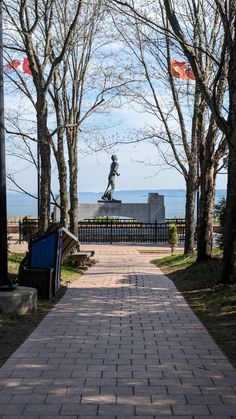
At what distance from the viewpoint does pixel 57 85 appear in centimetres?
1730

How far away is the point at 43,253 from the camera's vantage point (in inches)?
401

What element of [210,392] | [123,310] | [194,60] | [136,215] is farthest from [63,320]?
[136,215]

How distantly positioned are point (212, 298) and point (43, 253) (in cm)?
316

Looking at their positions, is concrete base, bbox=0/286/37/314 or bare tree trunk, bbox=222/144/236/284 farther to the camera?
bare tree trunk, bbox=222/144/236/284

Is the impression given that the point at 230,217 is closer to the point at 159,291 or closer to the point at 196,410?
the point at 159,291

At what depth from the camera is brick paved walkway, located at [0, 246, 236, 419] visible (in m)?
4.19

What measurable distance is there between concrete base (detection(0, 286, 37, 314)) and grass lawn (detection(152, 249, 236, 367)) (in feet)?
8.28

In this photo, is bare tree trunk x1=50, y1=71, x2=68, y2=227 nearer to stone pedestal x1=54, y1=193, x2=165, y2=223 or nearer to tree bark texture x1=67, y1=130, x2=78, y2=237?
tree bark texture x1=67, y1=130, x2=78, y2=237

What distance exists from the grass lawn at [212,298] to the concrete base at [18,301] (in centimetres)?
252

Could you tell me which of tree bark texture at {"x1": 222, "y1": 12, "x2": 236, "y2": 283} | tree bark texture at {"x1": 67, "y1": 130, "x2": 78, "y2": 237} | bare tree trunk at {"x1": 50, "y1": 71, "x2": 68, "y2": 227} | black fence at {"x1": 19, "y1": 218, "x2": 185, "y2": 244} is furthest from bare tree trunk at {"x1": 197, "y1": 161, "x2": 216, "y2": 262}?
black fence at {"x1": 19, "y1": 218, "x2": 185, "y2": 244}

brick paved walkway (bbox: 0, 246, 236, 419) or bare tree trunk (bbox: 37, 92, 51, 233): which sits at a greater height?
bare tree trunk (bbox: 37, 92, 51, 233)

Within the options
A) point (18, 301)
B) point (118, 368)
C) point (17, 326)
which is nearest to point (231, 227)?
point (18, 301)

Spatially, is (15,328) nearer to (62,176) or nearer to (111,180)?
(62,176)

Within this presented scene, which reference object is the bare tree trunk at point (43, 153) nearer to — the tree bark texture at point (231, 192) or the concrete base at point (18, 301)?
the tree bark texture at point (231, 192)
